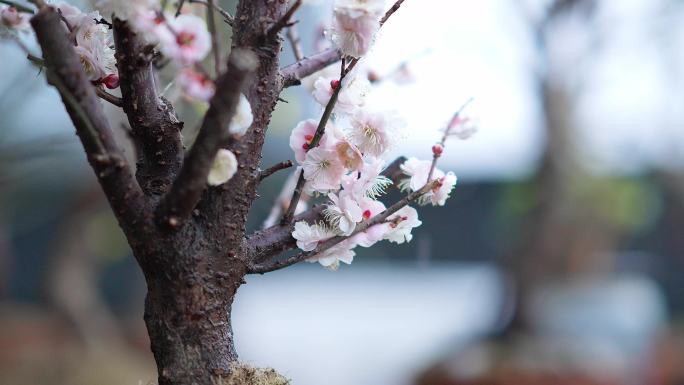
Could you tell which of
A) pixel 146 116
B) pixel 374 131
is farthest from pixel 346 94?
pixel 146 116

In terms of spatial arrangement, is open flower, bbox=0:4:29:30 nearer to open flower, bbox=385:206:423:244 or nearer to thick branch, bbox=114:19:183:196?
thick branch, bbox=114:19:183:196

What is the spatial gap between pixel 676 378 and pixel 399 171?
319 centimetres

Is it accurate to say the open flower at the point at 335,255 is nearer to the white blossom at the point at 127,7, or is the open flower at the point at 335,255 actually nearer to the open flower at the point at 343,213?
the open flower at the point at 343,213

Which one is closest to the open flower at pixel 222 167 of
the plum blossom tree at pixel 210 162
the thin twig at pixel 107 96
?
the plum blossom tree at pixel 210 162

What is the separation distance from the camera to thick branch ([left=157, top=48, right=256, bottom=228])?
37 cm

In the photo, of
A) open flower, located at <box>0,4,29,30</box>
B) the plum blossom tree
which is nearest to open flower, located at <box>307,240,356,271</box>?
the plum blossom tree

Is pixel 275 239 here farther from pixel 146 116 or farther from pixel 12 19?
pixel 12 19

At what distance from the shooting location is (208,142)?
40cm

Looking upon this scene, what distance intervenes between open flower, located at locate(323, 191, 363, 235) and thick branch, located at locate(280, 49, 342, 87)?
98 millimetres

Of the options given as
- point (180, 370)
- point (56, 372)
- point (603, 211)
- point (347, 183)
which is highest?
point (603, 211)

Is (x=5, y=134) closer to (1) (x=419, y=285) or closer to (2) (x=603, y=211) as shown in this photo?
(2) (x=603, y=211)

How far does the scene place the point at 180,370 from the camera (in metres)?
0.49

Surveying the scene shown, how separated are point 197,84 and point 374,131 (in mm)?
161

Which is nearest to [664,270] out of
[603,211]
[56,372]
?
[603,211]
